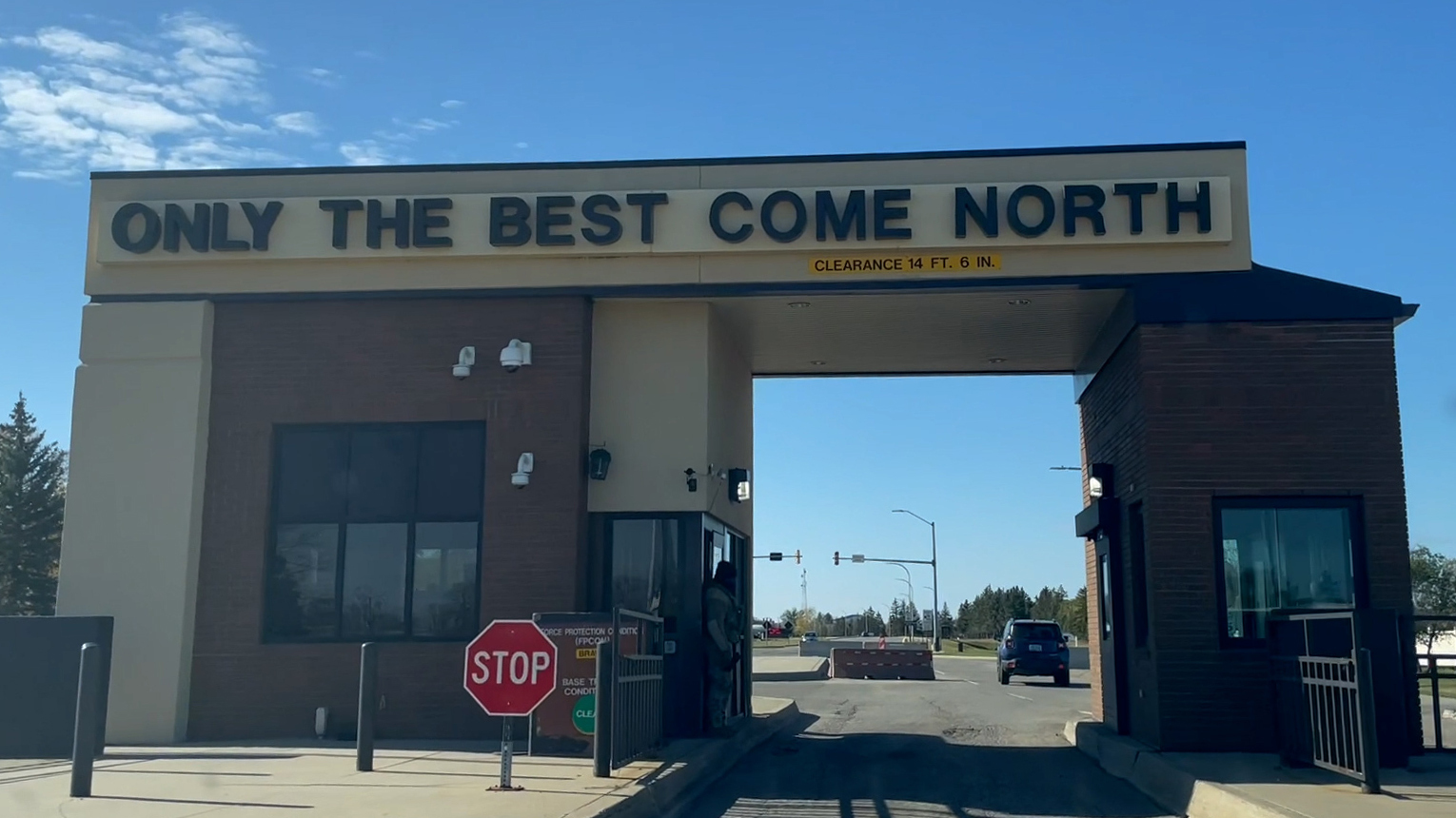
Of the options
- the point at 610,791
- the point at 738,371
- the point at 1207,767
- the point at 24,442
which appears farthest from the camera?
the point at 24,442

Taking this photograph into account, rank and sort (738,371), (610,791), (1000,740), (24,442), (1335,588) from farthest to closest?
(24,442), (738,371), (1000,740), (1335,588), (610,791)

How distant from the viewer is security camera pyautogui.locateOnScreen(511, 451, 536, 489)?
50.3 feet

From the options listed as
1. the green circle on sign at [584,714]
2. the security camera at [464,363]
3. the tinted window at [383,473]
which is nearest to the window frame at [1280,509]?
the green circle on sign at [584,714]

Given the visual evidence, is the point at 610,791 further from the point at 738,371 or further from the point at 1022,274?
the point at 738,371

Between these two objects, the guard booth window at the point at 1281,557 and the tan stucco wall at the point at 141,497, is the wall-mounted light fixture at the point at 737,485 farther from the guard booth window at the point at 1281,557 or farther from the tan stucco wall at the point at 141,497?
the tan stucco wall at the point at 141,497

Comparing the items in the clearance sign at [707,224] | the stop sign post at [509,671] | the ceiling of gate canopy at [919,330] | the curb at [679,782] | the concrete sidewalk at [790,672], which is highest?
the clearance sign at [707,224]

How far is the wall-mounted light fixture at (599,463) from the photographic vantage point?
15.8 meters

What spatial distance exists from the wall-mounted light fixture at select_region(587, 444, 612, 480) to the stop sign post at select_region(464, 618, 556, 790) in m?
5.12

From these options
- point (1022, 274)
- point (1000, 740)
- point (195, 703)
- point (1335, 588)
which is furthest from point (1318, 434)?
point (195, 703)

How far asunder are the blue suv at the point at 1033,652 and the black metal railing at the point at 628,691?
70.4 ft

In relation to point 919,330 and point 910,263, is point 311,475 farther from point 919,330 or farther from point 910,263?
point 919,330

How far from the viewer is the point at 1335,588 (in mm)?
14102

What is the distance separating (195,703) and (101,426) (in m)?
3.54

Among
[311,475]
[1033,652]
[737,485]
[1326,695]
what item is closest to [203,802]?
[311,475]
